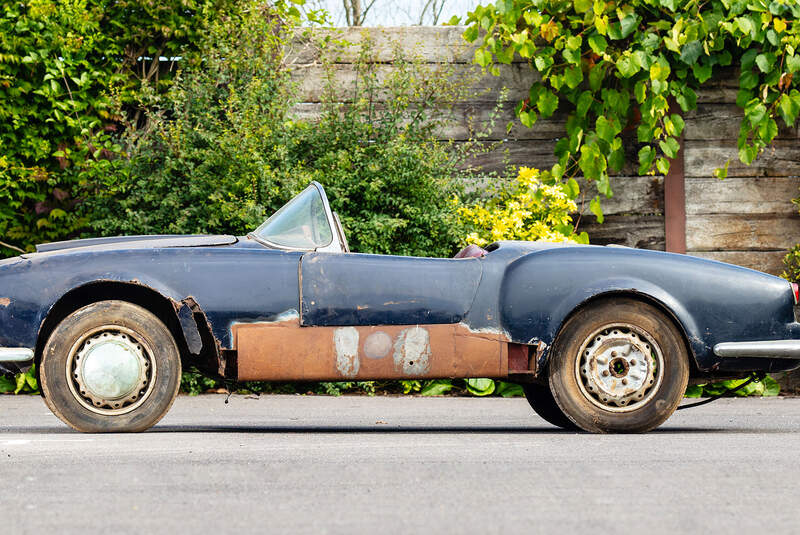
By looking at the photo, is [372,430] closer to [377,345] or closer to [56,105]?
[377,345]

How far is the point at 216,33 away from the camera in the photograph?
29.2 ft

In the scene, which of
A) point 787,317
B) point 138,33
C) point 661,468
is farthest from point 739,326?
point 138,33

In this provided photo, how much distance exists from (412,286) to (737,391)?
4476 millimetres

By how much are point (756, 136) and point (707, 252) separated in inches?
43.0

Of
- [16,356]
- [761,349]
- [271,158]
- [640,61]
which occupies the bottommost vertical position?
[761,349]

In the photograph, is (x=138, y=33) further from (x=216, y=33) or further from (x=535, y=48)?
(x=535, y=48)

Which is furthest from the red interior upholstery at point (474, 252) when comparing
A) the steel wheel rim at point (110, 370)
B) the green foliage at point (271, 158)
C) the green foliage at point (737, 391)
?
the green foliage at point (737, 391)

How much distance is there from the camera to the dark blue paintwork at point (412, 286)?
4855 millimetres

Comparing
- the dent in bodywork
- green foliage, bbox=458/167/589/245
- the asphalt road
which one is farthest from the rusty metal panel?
green foliage, bbox=458/167/589/245

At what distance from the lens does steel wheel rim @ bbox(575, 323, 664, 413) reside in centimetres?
503

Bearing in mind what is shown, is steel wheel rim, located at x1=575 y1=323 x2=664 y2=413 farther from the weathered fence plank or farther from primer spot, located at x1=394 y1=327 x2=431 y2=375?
the weathered fence plank

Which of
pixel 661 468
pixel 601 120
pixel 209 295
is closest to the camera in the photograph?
pixel 661 468

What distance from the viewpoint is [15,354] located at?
476cm

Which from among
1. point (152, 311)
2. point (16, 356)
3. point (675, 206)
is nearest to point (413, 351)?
point (152, 311)
